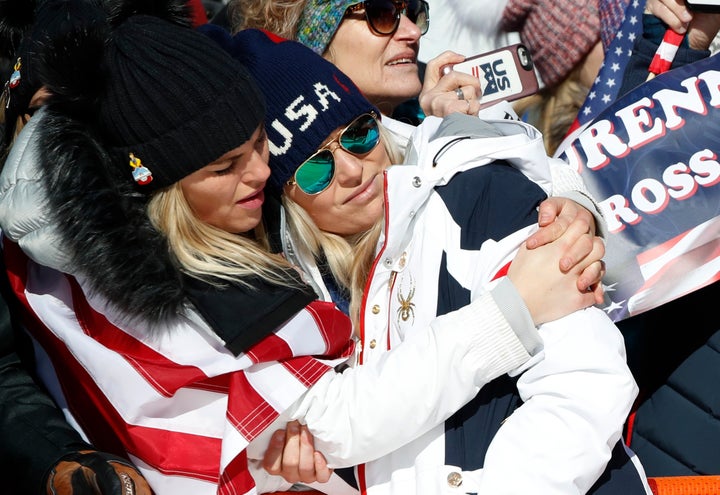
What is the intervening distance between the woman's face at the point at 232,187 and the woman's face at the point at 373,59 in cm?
75

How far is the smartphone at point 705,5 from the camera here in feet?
7.13

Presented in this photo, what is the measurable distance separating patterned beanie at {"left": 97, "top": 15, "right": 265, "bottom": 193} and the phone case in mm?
967

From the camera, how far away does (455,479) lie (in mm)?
1784

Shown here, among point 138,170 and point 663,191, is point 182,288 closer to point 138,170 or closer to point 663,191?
point 138,170

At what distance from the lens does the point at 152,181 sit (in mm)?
1927

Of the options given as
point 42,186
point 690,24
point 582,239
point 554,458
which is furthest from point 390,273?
point 690,24

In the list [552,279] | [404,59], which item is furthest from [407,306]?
[404,59]

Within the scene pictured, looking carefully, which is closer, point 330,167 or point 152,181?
point 152,181

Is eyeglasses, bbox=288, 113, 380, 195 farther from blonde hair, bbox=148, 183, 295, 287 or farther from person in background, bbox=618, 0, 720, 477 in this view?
person in background, bbox=618, 0, 720, 477

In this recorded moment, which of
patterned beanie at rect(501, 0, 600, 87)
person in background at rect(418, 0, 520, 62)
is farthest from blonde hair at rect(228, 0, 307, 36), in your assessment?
patterned beanie at rect(501, 0, 600, 87)

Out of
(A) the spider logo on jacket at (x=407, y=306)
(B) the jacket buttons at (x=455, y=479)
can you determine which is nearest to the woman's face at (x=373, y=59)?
(A) the spider logo on jacket at (x=407, y=306)

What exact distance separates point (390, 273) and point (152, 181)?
598mm

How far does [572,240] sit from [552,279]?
103 mm

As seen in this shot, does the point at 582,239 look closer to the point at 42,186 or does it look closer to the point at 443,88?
the point at 443,88
